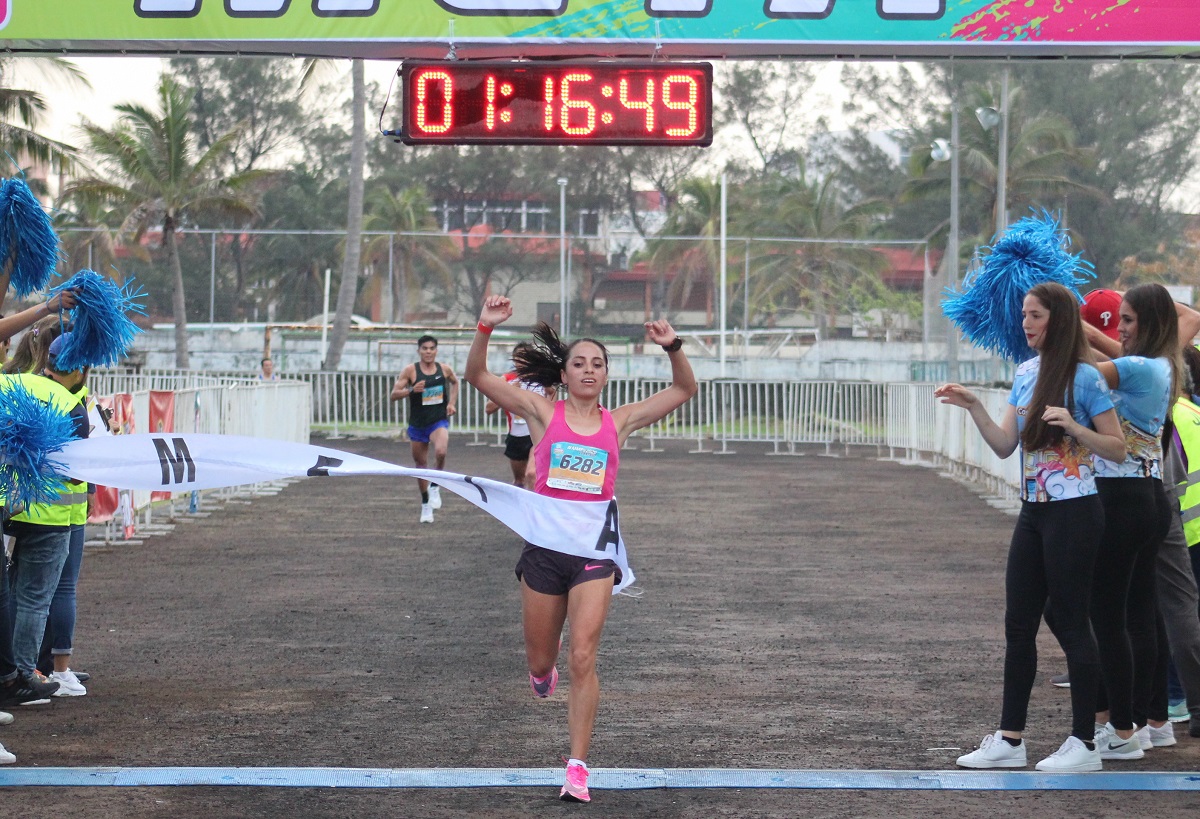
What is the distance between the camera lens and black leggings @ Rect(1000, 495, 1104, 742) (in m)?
5.75

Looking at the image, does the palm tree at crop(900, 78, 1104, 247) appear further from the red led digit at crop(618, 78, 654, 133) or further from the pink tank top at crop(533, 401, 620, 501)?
the pink tank top at crop(533, 401, 620, 501)

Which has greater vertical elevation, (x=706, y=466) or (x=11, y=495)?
(x=11, y=495)

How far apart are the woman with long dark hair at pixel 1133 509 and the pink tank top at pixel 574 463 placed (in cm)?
205

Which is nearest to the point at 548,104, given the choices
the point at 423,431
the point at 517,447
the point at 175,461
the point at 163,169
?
the point at 175,461

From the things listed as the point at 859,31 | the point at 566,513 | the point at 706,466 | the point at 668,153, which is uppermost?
the point at 668,153

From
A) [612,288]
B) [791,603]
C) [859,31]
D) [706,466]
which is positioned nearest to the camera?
[859,31]

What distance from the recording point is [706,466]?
80.5 feet

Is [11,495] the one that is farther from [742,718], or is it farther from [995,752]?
[995,752]

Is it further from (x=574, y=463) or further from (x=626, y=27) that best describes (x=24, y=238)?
(x=626, y=27)

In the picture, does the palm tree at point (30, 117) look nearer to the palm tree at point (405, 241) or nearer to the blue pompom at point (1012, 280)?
the palm tree at point (405, 241)

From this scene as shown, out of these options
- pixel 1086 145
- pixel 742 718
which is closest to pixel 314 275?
pixel 1086 145

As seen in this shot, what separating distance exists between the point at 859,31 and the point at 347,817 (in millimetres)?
5908

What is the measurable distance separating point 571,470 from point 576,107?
3.81 metres

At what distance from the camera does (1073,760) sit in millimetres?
5832
